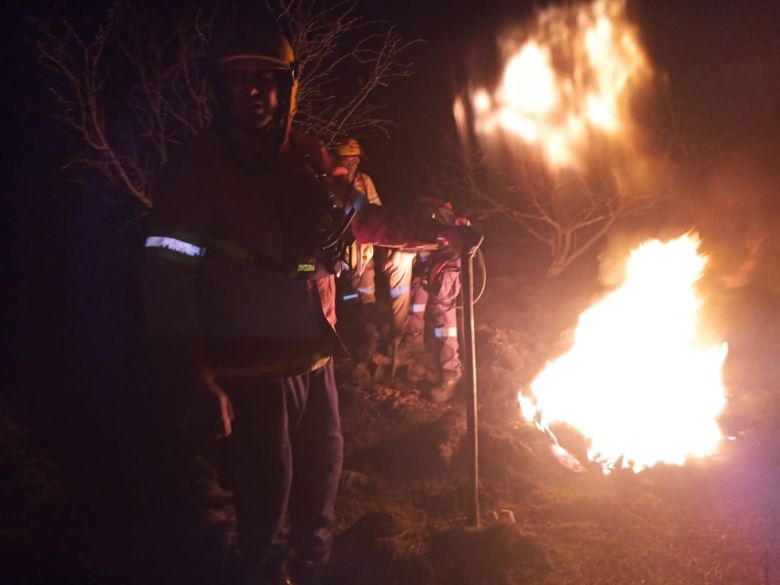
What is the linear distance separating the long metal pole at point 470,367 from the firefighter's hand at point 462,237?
39 millimetres

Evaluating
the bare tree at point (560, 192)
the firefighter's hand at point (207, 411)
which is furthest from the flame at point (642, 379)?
the bare tree at point (560, 192)

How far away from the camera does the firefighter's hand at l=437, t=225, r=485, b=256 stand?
9.87ft

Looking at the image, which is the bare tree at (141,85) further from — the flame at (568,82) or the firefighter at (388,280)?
the flame at (568,82)

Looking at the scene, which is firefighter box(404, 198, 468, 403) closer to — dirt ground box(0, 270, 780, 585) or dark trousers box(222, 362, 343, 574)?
dirt ground box(0, 270, 780, 585)

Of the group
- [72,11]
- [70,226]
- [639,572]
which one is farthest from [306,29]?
[639,572]

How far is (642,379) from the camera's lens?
4.68m

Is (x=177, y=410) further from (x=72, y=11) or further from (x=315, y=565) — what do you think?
(x=72, y=11)

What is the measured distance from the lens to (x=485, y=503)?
3.84 metres

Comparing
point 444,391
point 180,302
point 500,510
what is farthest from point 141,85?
point 500,510

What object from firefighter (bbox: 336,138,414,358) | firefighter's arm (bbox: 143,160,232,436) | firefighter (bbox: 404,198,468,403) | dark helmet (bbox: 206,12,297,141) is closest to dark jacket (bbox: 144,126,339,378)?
firefighter's arm (bbox: 143,160,232,436)

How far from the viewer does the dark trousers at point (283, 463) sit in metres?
2.63

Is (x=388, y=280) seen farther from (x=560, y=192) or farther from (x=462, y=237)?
(x=560, y=192)

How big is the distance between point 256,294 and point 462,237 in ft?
3.69

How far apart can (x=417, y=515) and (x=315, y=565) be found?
39.1 inches
